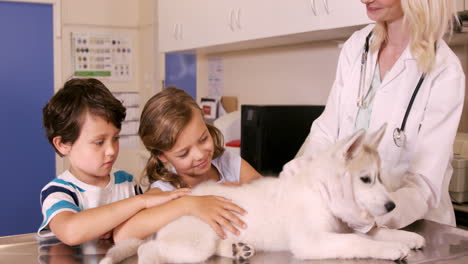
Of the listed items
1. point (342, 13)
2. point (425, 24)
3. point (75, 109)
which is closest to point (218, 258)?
point (75, 109)

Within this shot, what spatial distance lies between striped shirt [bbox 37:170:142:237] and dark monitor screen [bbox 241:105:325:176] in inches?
43.1

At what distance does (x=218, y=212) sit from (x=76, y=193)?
0.51m

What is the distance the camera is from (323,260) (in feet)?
3.14

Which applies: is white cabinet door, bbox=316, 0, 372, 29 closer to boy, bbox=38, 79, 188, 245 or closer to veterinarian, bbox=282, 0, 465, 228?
veterinarian, bbox=282, 0, 465, 228

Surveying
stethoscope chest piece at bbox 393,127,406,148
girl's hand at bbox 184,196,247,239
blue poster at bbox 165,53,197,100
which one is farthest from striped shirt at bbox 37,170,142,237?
blue poster at bbox 165,53,197,100

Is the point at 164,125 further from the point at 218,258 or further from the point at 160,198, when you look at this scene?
the point at 218,258

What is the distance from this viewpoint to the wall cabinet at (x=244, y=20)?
84.1 inches

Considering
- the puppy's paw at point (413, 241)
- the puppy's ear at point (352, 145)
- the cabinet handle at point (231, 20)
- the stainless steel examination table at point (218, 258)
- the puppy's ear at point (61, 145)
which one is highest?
the cabinet handle at point (231, 20)

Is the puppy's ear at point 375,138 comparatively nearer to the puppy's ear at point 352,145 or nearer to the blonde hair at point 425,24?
the puppy's ear at point 352,145

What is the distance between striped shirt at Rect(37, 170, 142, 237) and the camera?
1217 mm

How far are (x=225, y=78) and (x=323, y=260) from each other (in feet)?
10.3

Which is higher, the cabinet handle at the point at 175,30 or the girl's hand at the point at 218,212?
the cabinet handle at the point at 175,30

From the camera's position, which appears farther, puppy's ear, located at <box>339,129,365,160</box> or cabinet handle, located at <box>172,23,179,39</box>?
cabinet handle, located at <box>172,23,179,39</box>

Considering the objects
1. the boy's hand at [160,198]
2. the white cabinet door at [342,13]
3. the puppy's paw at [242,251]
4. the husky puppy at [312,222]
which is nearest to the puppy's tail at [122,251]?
the husky puppy at [312,222]
